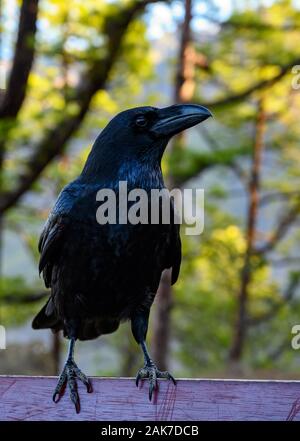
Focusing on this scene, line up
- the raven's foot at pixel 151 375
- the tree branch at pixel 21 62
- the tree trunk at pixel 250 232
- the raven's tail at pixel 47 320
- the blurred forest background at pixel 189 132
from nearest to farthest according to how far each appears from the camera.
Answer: the raven's foot at pixel 151 375 < the raven's tail at pixel 47 320 < the tree branch at pixel 21 62 < the blurred forest background at pixel 189 132 < the tree trunk at pixel 250 232

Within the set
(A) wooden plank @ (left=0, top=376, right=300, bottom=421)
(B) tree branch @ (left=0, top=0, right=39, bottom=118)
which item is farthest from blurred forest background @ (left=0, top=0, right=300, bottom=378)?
(A) wooden plank @ (left=0, top=376, right=300, bottom=421)

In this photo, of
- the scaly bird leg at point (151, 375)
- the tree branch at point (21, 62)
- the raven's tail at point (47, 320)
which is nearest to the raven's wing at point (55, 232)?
the raven's tail at point (47, 320)

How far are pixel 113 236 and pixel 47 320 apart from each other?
92 centimetres

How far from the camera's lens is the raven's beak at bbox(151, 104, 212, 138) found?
3.70 metres

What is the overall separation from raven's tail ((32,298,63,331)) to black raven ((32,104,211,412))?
0.70 ft

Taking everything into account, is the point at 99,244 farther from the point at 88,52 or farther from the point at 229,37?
the point at 229,37

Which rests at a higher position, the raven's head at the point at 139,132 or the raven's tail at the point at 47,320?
the raven's head at the point at 139,132

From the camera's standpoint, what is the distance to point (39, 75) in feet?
44.1

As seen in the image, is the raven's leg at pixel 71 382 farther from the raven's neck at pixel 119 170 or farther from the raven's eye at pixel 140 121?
the raven's eye at pixel 140 121

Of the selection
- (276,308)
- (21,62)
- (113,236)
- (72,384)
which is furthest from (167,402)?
(276,308)

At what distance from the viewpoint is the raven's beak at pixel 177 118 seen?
3.70m

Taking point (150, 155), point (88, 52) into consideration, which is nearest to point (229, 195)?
point (88, 52)

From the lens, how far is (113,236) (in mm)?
3641

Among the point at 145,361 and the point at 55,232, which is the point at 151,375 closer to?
the point at 145,361
